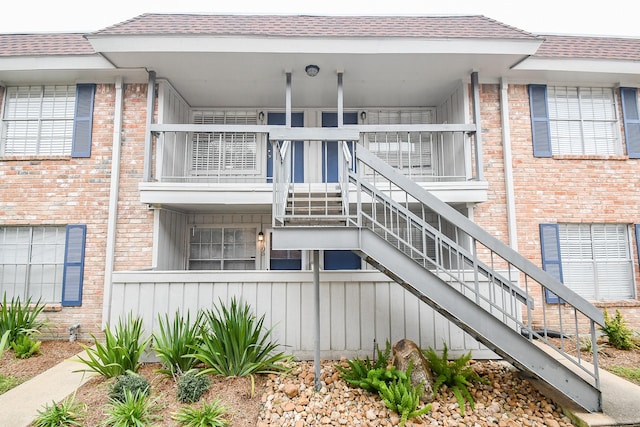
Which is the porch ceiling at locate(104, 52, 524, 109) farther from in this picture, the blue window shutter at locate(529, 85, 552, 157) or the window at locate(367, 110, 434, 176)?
the blue window shutter at locate(529, 85, 552, 157)

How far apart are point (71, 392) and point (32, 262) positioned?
387 cm

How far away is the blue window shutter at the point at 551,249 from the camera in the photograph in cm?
648

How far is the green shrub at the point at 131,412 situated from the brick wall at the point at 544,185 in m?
6.00

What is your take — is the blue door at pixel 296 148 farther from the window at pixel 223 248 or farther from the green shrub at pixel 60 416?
the green shrub at pixel 60 416

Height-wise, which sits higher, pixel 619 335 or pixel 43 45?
pixel 43 45

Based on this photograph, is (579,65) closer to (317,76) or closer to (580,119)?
(580,119)

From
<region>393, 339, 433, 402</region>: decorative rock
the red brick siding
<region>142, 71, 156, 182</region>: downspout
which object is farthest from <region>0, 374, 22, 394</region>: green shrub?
the red brick siding

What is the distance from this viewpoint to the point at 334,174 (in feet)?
25.6

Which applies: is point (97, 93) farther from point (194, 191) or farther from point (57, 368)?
point (57, 368)

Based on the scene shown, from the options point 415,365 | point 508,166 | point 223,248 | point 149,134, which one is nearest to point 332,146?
point 223,248

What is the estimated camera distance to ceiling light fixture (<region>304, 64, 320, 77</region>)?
6.16 m

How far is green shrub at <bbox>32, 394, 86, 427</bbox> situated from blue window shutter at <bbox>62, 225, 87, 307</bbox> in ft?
10.7

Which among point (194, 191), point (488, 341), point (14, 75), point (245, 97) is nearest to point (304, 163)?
point (245, 97)

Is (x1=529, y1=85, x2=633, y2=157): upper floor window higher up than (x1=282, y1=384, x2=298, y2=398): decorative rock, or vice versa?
(x1=529, y1=85, x2=633, y2=157): upper floor window
